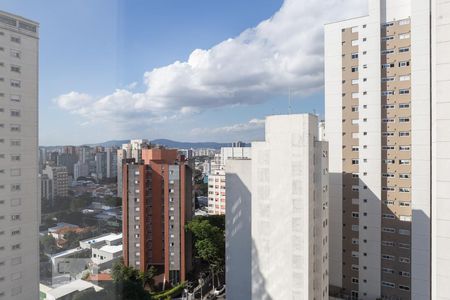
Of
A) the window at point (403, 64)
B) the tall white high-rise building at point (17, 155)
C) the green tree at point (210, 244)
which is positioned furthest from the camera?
the green tree at point (210, 244)

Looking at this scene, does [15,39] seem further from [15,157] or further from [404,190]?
[404,190]

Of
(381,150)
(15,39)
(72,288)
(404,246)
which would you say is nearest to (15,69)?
(15,39)

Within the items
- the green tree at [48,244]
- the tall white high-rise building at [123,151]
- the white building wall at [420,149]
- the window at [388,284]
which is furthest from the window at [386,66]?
the green tree at [48,244]

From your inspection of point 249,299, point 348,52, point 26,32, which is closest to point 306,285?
point 249,299
